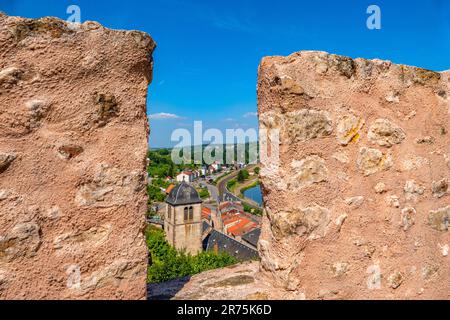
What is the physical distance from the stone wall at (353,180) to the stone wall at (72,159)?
818 mm

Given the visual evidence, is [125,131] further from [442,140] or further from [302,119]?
[442,140]

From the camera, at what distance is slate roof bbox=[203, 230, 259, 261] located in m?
24.1

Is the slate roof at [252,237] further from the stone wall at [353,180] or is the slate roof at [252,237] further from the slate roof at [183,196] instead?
the stone wall at [353,180]

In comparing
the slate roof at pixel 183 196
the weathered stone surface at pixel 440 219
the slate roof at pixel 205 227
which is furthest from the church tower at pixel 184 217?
the weathered stone surface at pixel 440 219

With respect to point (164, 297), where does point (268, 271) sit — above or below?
above

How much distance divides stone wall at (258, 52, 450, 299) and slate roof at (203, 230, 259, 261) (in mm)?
20395

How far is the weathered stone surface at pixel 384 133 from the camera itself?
2408 mm

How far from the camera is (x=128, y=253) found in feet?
6.01

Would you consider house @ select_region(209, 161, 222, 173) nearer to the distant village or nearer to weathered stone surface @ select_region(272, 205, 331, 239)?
the distant village

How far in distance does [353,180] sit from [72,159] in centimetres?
170

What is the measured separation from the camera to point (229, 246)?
1054 inches

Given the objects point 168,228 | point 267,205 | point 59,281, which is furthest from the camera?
point 168,228

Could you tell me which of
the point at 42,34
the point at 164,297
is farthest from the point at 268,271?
the point at 42,34

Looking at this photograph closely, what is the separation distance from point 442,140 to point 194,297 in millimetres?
2186
